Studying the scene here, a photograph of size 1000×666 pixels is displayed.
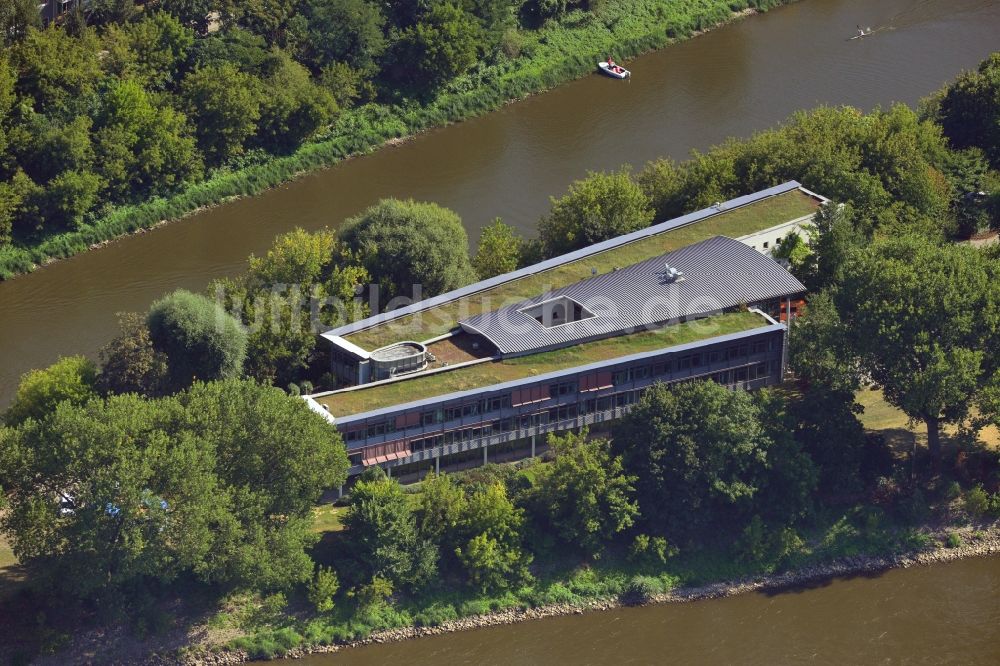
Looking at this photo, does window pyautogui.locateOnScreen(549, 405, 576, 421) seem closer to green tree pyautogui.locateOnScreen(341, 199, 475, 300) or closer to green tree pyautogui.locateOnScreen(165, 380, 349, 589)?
green tree pyautogui.locateOnScreen(341, 199, 475, 300)

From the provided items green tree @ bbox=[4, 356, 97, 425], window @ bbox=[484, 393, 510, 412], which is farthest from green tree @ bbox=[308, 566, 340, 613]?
green tree @ bbox=[4, 356, 97, 425]

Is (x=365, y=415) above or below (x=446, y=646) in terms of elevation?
above

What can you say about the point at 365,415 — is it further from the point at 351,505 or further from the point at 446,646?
the point at 446,646

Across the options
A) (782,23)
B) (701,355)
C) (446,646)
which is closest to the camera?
(446,646)

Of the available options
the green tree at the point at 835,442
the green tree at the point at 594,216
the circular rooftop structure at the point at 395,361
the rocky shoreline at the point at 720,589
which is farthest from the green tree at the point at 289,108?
the rocky shoreline at the point at 720,589

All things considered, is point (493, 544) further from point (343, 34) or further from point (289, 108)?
point (343, 34)

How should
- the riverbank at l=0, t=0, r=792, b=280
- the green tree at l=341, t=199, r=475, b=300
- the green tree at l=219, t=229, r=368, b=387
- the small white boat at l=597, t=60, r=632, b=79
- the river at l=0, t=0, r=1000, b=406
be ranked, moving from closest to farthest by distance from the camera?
the green tree at l=219, t=229, r=368, b=387 < the green tree at l=341, t=199, r=475, b=300 < the river at l=0, t=0, r=1000, b=406 < the riverbank at l=0, t=0, r=792, b=280 < the small white boat at l=597, t=60, r=632, b=79

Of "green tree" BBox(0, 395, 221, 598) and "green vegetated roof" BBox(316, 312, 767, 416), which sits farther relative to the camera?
"green vegetated roof" BBox(316, 312, 767, 416)

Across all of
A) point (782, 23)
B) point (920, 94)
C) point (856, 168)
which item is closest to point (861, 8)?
point (782, 23)
